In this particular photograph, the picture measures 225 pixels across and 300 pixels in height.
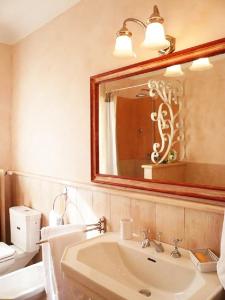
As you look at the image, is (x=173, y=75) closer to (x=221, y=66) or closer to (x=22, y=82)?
(x=221, y=66)

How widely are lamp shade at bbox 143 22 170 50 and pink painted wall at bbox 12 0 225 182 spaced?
115mm

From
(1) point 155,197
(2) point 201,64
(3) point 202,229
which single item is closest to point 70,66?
(2) point 201,64

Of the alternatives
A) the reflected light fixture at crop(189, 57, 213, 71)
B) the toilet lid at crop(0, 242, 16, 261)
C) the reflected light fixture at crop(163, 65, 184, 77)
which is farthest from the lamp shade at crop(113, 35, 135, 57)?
the toilet lid at crop(0, 242, 16, 261)

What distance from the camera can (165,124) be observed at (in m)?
1.39

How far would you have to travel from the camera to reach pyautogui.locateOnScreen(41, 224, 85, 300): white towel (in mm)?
1511

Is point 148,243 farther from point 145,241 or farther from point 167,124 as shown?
point 167,124

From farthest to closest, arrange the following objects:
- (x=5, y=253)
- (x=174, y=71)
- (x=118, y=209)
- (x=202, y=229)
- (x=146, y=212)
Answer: (x=5, y=253)
(x=118, y=209)
(x=146, y=212)
(x=174, y=71)
(x=202, y=229)

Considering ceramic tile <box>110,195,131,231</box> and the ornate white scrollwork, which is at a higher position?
the ornate white scrollwork

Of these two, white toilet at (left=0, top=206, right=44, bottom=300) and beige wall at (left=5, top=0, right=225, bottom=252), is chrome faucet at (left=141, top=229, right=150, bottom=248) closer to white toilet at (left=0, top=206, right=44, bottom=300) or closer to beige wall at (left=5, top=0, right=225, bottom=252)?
beige wall at (left=5, top=0, right=225, bottom=252)

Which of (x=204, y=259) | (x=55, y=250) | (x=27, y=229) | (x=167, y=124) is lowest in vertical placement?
(x=27, y=229)

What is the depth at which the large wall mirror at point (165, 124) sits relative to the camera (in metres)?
1.19

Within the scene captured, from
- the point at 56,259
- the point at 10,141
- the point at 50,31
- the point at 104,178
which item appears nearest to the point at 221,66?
the point at 104,178

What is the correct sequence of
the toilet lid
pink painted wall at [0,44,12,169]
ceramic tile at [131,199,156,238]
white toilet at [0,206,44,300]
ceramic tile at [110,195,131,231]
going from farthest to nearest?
pink painted wall at [0,44,12,169]
the toilet lid
white toilet at [0,206,44,300]
ceramic tile at [110,195,131,231]
ceramic tile at [131,199,156,238]

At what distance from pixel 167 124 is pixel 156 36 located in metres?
0.43
